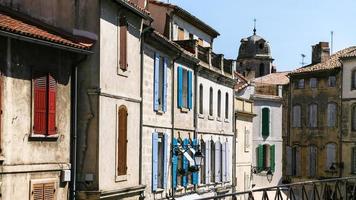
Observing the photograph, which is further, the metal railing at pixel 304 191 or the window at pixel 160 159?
the window at pixel 160 159

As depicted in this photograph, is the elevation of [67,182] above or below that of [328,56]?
below

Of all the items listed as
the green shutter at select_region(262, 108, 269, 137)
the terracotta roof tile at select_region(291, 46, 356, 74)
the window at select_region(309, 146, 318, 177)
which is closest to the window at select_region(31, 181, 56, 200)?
the terracotta roof tile at select_region(291, 46, 356, 74)

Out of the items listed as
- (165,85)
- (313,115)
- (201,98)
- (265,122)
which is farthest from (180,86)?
(265,122)

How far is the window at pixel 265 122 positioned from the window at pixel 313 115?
361 cm

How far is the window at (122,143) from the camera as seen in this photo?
21.4 metres

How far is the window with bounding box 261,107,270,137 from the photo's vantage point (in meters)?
60.2

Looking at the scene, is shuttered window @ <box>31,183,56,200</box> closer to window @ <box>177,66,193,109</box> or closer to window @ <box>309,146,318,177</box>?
window @ <box>177,66,193,109</box>

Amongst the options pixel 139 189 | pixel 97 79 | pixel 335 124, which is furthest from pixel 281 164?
pixel 97 79

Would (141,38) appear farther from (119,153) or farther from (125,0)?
(119,153)

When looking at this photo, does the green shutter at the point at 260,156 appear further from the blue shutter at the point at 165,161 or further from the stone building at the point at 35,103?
the stone building at the point at 35,103

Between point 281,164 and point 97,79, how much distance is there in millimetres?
43519

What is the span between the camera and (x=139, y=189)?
2308 cm

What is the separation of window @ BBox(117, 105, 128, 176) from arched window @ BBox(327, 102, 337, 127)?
36581mm

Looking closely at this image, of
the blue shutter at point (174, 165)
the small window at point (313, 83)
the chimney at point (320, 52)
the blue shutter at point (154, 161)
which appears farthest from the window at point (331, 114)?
the blue shutter at point (154, 161)
